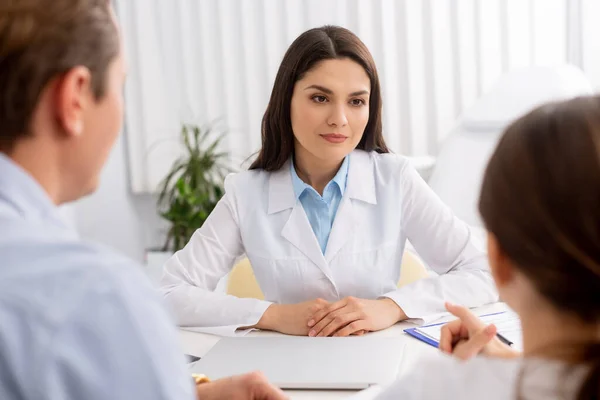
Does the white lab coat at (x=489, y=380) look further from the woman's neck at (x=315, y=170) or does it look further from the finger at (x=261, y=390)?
the woman's neck at (x=315, y=170)

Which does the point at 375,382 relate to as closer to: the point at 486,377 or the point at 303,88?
the point at 486,377

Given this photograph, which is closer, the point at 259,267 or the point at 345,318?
the point at 345,318

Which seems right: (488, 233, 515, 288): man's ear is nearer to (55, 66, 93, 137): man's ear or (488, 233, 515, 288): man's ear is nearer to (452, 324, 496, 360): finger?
(452, 324, 496, 360): finger

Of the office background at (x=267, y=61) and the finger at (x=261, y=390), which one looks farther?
the office background at (x=267, y=61)

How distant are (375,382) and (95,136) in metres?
0.65

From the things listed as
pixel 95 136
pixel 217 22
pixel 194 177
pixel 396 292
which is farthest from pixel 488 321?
pixel 217 22

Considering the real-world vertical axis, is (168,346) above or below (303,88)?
below

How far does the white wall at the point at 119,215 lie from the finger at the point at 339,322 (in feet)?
9.05

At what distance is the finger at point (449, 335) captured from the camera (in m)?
1.27

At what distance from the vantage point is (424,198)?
2080 mm

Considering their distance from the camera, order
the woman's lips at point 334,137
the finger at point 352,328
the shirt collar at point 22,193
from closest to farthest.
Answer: the shirt collar at point 22,193
the finger at point 352,328
the woman's lips at point 334,137

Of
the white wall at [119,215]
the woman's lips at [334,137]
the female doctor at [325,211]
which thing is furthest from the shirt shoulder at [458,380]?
the white wall at [119,215]

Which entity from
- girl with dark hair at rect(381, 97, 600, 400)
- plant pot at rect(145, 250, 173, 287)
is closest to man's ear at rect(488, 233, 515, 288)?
girl with dark hair at rect(381, 97, 600, 400)

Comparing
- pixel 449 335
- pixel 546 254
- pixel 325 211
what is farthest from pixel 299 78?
pixel 546 254
